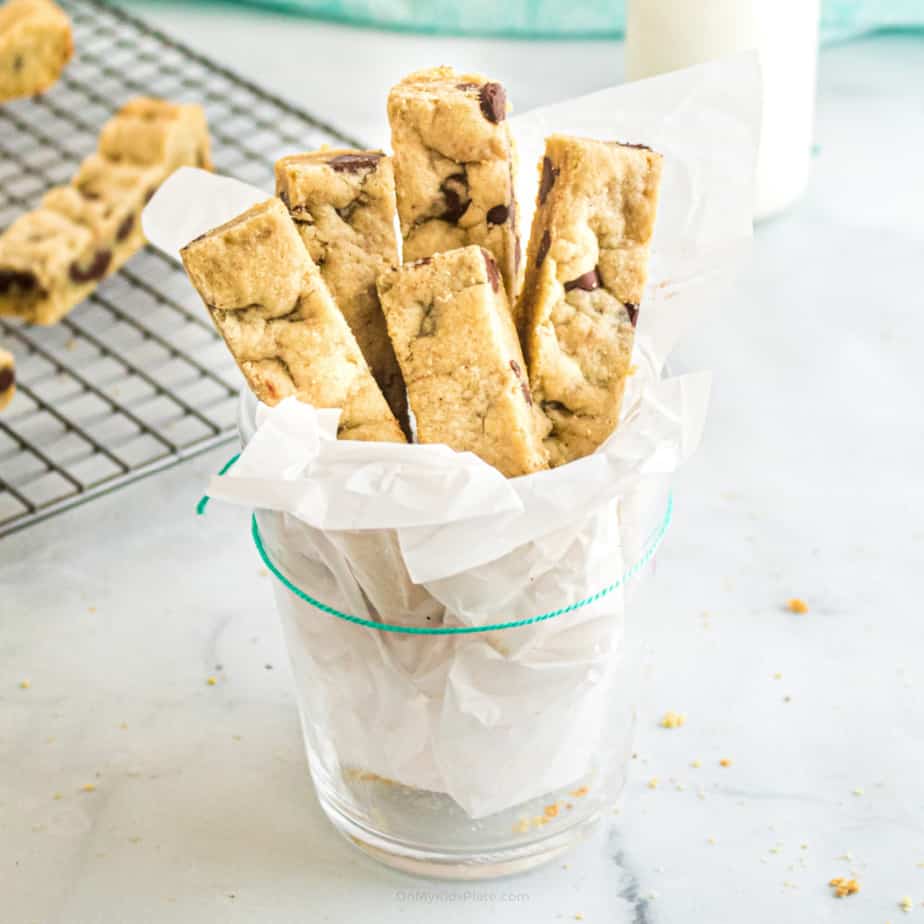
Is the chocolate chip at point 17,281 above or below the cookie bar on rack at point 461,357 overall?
below

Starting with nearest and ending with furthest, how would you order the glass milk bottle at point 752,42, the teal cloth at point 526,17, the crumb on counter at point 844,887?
the crumb on counter at point 844,887
the glass milk bottle at point 752,42
the teal cloth at point 526,17

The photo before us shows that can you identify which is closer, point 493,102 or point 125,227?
point 493,102

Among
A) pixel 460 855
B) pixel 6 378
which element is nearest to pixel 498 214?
pixel 460 855

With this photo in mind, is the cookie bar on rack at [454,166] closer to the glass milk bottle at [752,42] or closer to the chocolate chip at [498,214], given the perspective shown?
the chocolate chip at [498,214]

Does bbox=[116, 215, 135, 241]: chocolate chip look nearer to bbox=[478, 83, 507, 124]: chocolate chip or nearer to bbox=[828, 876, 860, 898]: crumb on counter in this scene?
bbox=[478, 83, 507, 124]: chocolate chip

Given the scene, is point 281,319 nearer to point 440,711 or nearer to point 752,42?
point 440,711

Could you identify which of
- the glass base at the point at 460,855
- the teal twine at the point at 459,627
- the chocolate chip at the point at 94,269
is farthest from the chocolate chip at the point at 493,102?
the chocolate chip at the point at 94,269
